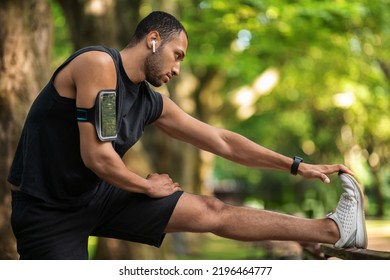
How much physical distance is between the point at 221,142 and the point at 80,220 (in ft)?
3.56

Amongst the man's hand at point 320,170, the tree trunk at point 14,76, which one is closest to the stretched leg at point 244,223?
the man's hand at point 320,170

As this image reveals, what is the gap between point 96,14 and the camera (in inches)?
482

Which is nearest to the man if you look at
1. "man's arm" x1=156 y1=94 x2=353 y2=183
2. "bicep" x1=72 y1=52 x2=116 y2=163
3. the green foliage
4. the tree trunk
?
"bicep" x1=72 y1=52 x2=116 y2=163

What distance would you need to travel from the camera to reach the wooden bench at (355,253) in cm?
407

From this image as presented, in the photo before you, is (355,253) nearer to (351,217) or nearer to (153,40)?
(351,217)

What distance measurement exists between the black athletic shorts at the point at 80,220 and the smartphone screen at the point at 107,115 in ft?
1.55

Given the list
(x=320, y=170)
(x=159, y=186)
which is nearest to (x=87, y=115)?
(x=159, y=186)

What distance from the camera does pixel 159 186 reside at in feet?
15.2

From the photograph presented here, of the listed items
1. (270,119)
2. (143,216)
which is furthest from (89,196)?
(270,119)

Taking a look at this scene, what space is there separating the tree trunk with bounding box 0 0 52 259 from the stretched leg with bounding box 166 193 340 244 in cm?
341

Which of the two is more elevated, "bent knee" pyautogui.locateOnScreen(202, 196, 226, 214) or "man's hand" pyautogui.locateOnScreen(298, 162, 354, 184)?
"man's hand" pyautogui.locateOnScreen(298, 162, 354, 184)

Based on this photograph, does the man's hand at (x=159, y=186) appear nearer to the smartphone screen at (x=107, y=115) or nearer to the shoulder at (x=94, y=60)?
the smartphone screen at (x=107, y=115)

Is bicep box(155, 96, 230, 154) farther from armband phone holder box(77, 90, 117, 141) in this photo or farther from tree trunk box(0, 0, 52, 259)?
tree trunk box(0, 0, 52, 259)

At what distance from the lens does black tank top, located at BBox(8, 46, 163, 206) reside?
14.9 feet
